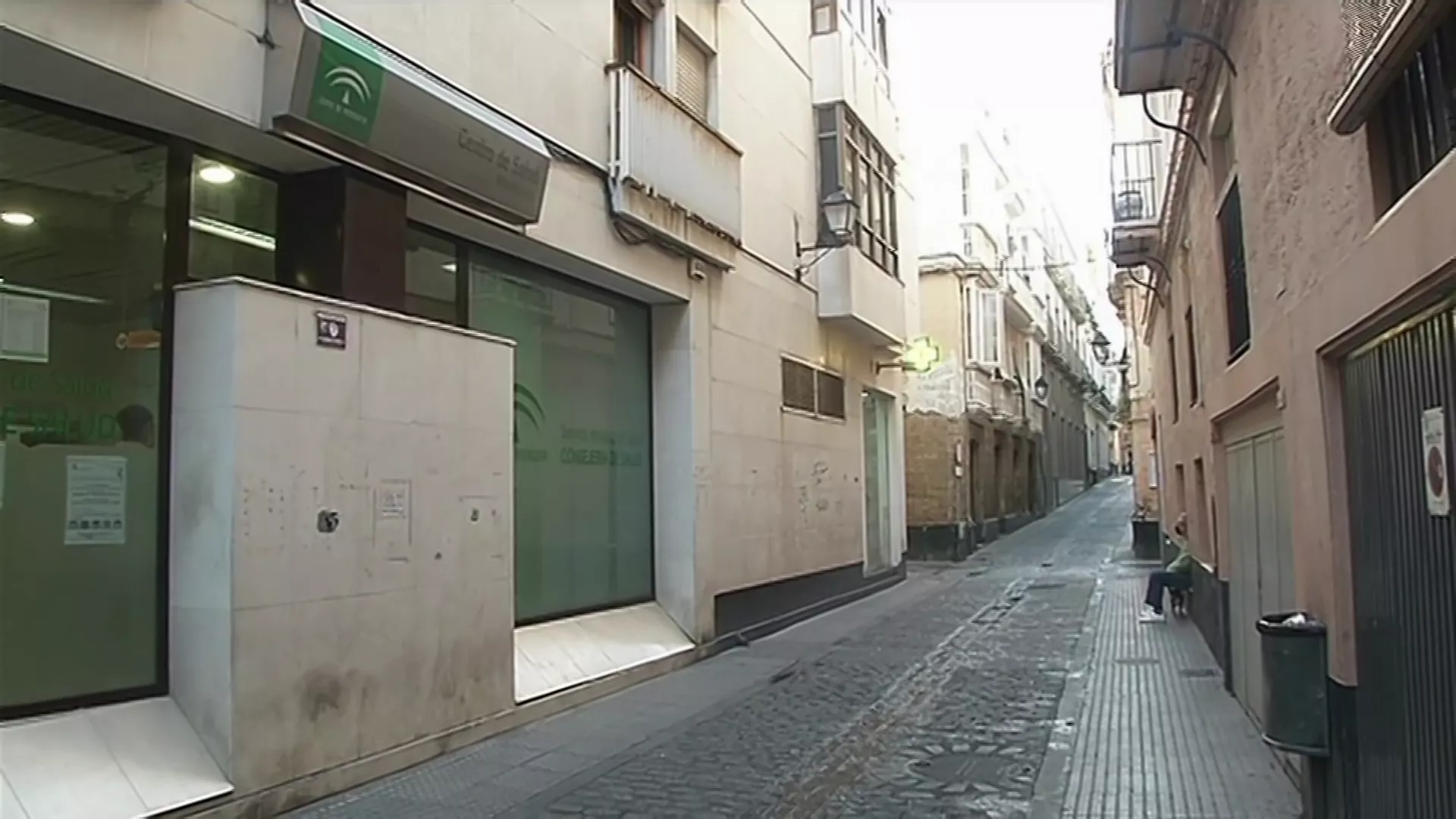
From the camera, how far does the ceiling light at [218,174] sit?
6.84 meters

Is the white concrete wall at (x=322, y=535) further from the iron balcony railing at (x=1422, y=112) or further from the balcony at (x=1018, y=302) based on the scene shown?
the balcony at (x=1018, y=302)

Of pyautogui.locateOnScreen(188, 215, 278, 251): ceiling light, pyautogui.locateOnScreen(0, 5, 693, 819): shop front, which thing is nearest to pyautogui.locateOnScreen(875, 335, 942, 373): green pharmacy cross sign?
pyautogui.locateOnScreen(0, 5, 693, 819): shop front

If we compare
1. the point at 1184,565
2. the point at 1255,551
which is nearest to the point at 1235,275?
the point at 1255,551

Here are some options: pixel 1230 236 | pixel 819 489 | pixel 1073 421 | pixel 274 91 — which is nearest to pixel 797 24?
pixel 819 489

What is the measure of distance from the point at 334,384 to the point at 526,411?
311 cm

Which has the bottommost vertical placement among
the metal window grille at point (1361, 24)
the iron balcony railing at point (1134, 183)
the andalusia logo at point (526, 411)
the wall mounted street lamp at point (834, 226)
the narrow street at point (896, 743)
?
the narrow street at point (896, 743)

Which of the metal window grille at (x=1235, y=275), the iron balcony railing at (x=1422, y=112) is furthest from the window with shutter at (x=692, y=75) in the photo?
the iron balcony railing at (x=1422, y=112)

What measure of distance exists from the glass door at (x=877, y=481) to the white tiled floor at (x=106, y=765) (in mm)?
13325

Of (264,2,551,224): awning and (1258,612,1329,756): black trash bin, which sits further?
(264,2,551,224): awning

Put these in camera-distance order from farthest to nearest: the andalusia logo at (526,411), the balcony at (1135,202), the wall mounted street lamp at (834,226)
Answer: the balcony at (1135,202), the wall mounted street lamp at (834,226), the andalusia logo at (526,411)

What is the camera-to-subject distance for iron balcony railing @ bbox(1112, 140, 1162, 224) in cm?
1548

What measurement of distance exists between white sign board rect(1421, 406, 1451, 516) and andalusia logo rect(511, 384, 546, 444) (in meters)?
6.97

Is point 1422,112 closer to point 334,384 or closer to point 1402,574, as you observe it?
point 1402,574

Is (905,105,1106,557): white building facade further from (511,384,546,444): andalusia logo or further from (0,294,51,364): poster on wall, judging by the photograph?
(0,294,51,364): poster on wall
